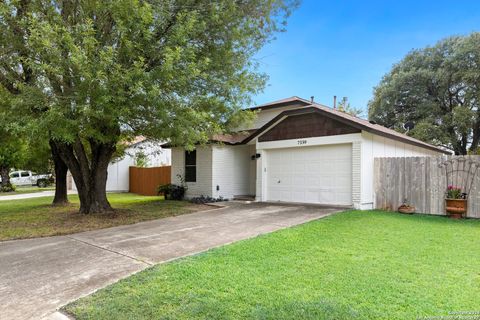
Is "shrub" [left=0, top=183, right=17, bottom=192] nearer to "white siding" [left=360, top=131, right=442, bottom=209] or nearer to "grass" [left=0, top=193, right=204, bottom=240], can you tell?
"grass" [left=0, top=193, right=204, bottom=240]

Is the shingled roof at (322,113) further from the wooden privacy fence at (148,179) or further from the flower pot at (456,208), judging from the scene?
the wooden privacy fence at (148,179)

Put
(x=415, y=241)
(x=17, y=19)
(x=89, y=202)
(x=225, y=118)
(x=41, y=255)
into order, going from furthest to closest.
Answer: (x=225, y=118) < (x=89, y=202) < (x=17, y=19) < (x=415, y=241) < (x=41, y=255)

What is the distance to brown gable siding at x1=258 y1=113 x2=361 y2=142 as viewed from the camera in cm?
1090

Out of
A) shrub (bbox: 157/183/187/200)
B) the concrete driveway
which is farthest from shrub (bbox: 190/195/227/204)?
the concrete driveway

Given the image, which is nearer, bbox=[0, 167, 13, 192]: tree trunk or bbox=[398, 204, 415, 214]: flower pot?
bbox=[398, 204, 415, 214]: flower pot

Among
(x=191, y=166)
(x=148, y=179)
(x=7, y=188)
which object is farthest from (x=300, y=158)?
(x=7, y=188)

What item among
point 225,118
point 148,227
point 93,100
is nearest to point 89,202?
point 148,227

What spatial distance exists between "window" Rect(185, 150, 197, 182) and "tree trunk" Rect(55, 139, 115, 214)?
4.90 meters

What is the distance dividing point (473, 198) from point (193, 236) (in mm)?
7861

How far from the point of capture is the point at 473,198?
896cm

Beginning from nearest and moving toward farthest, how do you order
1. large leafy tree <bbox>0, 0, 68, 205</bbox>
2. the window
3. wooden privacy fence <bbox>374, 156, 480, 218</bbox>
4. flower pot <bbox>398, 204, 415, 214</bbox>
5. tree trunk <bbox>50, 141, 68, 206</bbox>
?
large leafy tree <bbox>0, 0, 68, 205</bbox> → wooden privacy fence <bbox>374, 156, 480, 218</bbox> → flower pot <bbox>398, 204, 415, 214</bbox> → tree trunk <bbox>50, 141, 68, 206</bbox> → the window

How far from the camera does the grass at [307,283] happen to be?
329 centimetres

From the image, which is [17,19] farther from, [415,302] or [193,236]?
[415,302]

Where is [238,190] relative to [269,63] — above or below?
below
